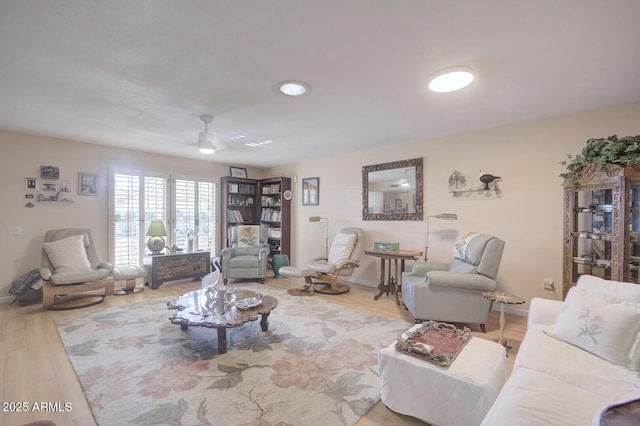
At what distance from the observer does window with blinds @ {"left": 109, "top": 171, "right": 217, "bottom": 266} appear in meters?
4.84

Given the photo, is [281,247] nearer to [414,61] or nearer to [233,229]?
[233,229]

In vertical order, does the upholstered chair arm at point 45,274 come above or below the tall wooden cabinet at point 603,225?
below

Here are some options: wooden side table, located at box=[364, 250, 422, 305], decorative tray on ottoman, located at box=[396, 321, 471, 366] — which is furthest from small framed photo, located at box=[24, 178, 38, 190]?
decorative tray on ottoman, located at box=[396, 321, 471, 366]

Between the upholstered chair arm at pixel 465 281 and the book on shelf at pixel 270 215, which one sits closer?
the upholstered chair arm at pixel 465 281

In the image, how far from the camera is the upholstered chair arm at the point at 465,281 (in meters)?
2.87

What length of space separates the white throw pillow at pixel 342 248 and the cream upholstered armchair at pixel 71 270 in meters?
3.30

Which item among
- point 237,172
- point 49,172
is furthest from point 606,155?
point 49,172

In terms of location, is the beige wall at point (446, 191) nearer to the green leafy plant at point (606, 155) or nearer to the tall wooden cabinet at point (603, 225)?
the tall wooden cabinet at point (603, 225)

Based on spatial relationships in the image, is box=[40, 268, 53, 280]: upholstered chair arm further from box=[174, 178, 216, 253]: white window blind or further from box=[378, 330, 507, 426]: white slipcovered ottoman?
box=[378, 330, 507, 426]: white slipcovered ottoman

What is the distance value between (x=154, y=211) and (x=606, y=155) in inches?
245

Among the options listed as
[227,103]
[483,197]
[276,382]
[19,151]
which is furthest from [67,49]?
[483,197]

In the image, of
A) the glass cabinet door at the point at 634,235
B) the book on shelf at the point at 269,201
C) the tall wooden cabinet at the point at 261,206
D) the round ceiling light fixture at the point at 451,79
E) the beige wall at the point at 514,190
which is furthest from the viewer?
the book on shelf at the point at 269,201

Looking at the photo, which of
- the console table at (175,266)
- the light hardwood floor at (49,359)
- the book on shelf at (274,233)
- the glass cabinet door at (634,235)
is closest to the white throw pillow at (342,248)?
the light hardwood floor at (49,359)

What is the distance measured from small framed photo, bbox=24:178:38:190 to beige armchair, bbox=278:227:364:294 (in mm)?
3737
